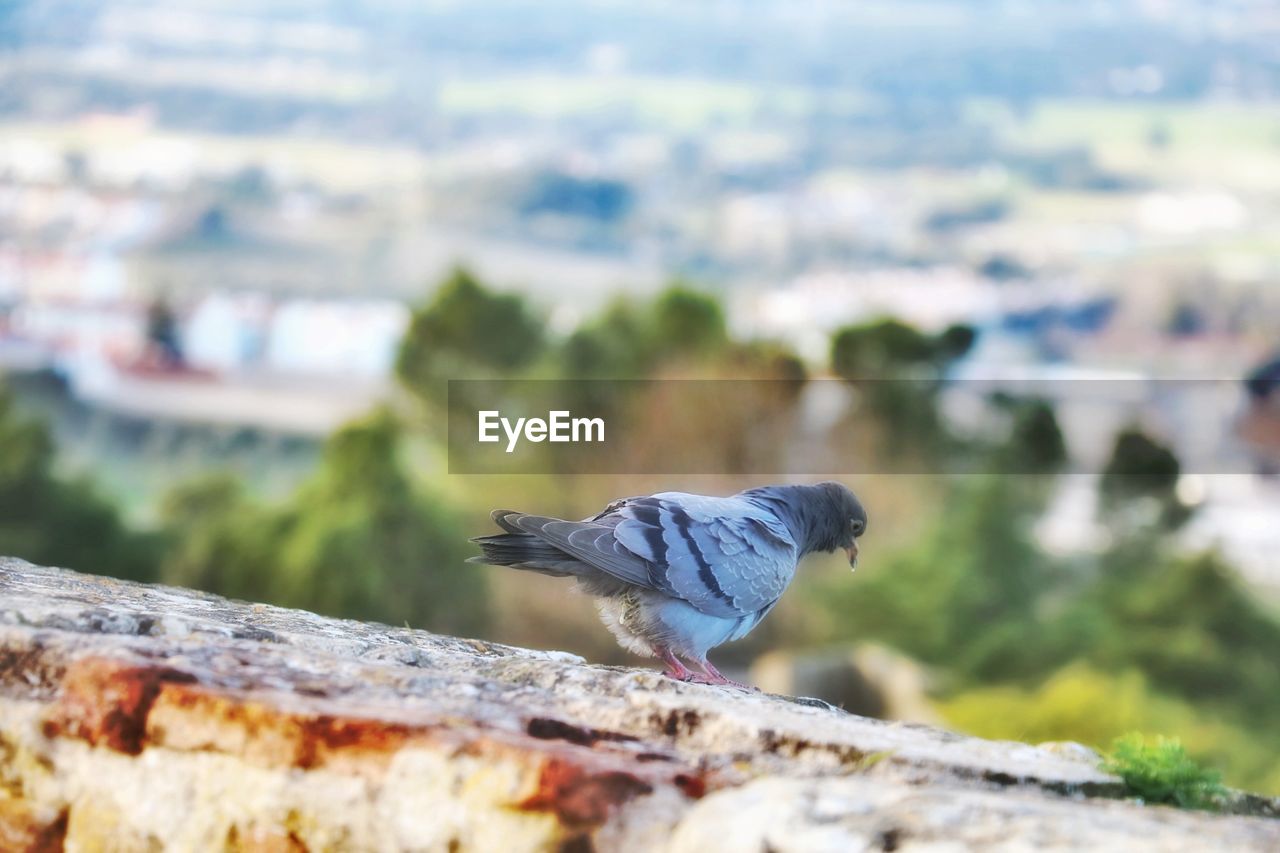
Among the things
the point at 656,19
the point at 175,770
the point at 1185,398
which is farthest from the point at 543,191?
the point at 175,770

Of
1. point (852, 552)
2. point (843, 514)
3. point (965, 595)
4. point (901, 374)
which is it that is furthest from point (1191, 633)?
point (843, 514)

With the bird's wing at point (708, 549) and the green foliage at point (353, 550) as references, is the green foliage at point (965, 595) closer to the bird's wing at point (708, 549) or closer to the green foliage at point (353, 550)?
the green foliage at point (353, 550)

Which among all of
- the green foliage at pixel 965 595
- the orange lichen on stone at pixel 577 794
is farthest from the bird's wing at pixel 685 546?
the green foliage at pixel 965 595

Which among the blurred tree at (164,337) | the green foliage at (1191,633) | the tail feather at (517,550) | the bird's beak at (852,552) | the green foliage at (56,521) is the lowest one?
the green foliage at (1191,633)

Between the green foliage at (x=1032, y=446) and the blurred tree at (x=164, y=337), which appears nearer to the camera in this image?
the green foliage at (x=1032, y=446)

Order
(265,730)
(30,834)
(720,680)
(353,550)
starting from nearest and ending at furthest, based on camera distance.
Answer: (265,730) < (30,834) < (720,680) < (353,550)

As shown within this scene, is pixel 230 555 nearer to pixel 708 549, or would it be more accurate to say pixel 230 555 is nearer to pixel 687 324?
pixel 687 324

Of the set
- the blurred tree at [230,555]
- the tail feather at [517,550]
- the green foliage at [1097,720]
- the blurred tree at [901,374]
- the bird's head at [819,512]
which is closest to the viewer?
the tail feather at [517,550]
